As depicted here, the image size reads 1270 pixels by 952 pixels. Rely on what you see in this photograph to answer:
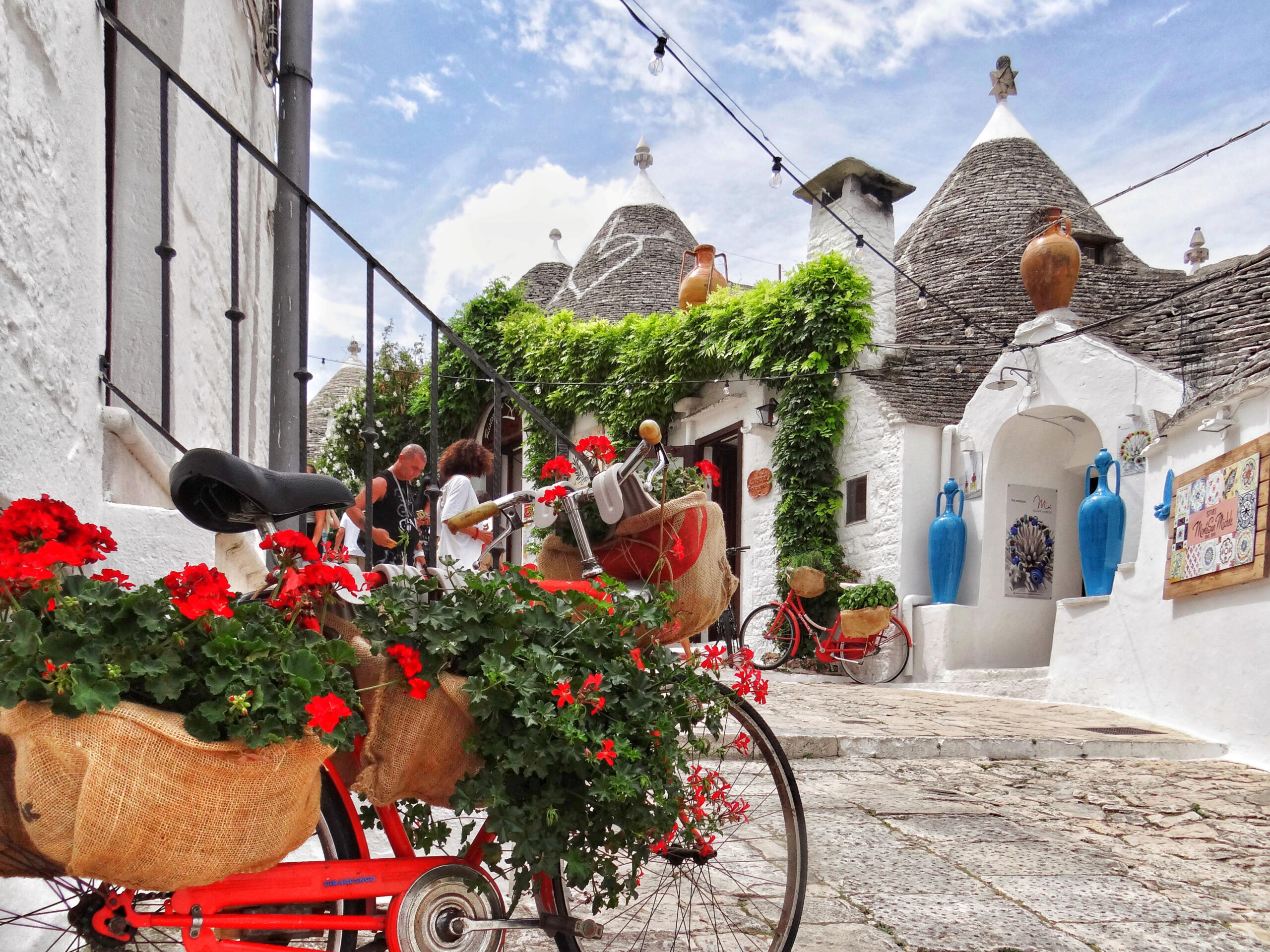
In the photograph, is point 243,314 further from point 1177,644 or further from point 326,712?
point 1177,644

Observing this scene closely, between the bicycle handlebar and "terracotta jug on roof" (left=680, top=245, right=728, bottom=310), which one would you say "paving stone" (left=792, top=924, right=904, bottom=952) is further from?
"terracotta jug on roof" (left=680, top=245, right=728, bottom=310)

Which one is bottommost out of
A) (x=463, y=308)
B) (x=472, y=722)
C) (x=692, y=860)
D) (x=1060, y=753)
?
(x=1060, y=753)

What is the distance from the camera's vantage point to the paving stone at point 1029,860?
3318 millimetres

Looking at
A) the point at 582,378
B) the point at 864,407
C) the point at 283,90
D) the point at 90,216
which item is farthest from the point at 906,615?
the point at 90,216

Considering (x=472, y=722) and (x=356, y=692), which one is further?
(x=472, y=722)

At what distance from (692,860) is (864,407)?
8.99 meters

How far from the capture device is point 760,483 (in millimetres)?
11594

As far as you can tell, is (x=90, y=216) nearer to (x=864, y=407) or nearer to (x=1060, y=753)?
(x=1060, y=753)

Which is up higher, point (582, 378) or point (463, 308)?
point (463, 308)

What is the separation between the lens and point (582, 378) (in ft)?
45.6

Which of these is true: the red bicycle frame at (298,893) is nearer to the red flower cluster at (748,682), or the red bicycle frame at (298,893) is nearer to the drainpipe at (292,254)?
the red flower cluster at (748,682)

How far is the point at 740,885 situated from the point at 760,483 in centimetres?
924

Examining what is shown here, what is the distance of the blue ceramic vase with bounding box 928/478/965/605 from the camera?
9.78 m

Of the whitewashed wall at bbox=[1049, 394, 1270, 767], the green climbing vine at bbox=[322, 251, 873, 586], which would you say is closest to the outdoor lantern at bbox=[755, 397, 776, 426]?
the green climbing vine at bbox=[322, 251, 873, 586]
